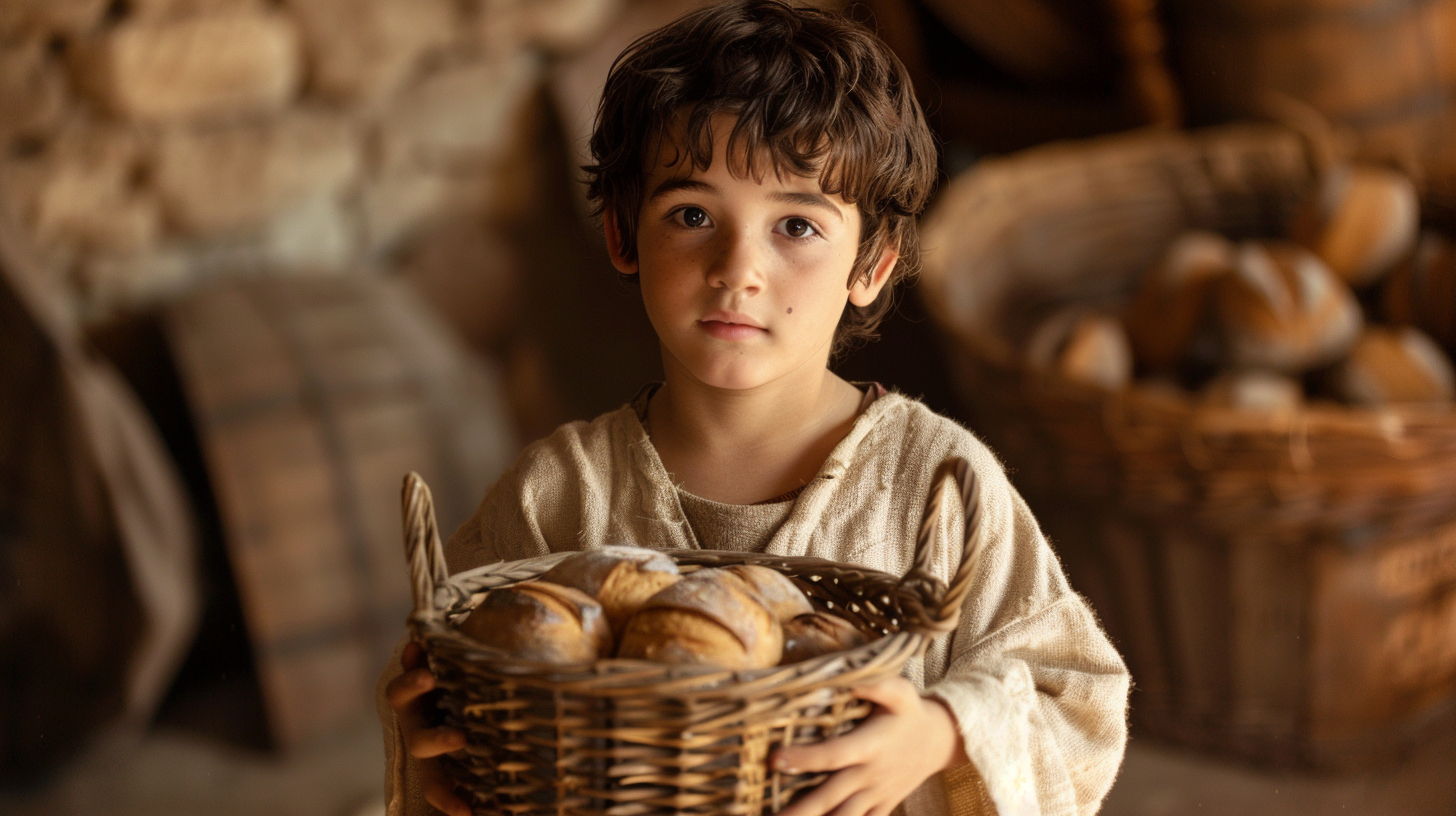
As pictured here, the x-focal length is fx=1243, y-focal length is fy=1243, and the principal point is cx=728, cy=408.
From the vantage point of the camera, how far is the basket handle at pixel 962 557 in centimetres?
71

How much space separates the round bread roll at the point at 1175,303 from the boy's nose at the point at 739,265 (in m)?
1.40

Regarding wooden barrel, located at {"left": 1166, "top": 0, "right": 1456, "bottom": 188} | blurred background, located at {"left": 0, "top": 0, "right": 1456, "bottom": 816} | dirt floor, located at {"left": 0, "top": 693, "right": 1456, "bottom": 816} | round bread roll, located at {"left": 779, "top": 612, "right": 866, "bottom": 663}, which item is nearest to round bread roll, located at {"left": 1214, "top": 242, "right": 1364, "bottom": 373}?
blurred background, located at {"left": 0, "top": 0, "right": 1456, "bottom": 816}

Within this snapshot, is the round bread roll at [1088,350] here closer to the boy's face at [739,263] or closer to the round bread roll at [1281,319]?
the round bread roll at [1281,319]

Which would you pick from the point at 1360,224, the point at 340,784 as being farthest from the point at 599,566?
the point at 1360,224

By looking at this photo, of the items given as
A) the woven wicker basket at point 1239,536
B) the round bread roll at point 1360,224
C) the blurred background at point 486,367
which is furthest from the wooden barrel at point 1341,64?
the woven wicker basket at point 1239,536

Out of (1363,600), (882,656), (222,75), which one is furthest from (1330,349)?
(222,75)

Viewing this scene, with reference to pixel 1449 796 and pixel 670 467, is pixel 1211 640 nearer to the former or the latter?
pixel 1449 796

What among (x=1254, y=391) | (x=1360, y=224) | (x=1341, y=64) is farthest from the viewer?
(x=1341, y=64)

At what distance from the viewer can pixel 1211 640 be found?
6.12ft

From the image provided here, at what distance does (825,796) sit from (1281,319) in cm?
153

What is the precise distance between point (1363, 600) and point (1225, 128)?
100cm

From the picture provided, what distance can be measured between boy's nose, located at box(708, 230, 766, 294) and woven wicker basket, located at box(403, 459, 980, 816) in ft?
0.58

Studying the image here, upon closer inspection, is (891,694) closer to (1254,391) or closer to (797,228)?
(797,228)

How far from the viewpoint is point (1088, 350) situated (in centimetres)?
194
